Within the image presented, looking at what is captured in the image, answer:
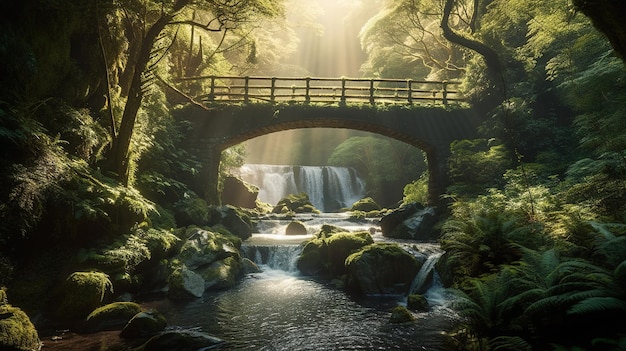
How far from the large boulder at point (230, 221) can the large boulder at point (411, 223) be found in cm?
657

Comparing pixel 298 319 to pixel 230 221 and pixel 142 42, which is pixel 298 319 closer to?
pixel 142 42

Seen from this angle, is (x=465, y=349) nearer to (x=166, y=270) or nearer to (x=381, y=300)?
(x=381, y=300)

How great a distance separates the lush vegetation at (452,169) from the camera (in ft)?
15.3

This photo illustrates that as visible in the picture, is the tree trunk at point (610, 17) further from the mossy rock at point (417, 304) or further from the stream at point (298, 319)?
the mossy rock at point (417, 304)

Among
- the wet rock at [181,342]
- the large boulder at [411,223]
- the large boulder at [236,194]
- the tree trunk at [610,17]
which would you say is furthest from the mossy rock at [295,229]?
the tree trunk at [610,17]

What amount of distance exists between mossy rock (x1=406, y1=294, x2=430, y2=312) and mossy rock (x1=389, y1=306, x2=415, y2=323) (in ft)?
2.18

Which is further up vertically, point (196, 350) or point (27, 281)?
point (27, 281)

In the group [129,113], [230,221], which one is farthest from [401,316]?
[230,221]

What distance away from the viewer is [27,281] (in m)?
6.60

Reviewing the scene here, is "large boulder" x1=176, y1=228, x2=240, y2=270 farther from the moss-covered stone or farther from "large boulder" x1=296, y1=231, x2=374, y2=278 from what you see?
the moss-covered stone

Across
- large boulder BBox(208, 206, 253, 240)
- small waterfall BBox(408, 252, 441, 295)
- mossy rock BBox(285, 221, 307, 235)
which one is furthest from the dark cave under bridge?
small waterfall BBox(408, 252, 441, 295)

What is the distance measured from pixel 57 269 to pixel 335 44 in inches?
2202

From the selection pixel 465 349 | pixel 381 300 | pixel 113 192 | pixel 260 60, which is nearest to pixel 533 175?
pixel 381 300

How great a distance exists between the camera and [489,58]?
695 inches
